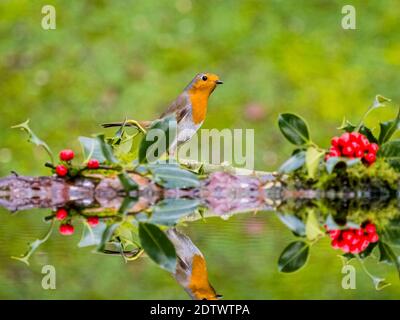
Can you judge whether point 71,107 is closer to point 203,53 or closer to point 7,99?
point 7,99

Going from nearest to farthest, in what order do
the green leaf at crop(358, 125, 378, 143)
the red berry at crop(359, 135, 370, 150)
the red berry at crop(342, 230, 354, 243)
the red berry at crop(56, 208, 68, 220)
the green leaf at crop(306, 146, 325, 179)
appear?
the red berry at crop(342, 230, 354, 243)
the red berry at crop(56, 208, 68, 220)
the green leaf at crop(306, 146, 325, 179)
the red berry at crop(359, 135, 370, 150)
the green leaf at crop(358, 125, 378, 143)

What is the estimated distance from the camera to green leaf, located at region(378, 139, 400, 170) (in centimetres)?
457

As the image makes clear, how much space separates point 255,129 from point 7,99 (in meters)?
2.42

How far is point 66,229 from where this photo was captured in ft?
12.0

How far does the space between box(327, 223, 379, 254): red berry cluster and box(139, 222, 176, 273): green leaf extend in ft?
1.85

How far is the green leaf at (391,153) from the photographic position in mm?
4574

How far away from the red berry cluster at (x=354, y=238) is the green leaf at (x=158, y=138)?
118 cm

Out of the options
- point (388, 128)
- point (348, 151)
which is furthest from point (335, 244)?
point (388, 128)

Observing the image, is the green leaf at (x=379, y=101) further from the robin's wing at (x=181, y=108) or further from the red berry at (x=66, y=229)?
the red berry at (x=66, y=229)

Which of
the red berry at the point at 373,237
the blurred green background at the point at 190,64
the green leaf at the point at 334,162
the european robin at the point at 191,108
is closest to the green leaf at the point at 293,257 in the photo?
the red berry at the point at 373,237

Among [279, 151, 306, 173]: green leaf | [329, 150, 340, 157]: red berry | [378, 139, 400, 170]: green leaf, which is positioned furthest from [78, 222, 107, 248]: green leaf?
[378, 139, 400, 170]: green leaf

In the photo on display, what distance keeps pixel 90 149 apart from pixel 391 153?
4.76 ft

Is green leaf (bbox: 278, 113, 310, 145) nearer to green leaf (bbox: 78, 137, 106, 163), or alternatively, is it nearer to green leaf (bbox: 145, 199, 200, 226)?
green leaf (bbox: 145, 199, 200, 226)

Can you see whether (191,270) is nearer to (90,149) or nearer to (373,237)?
(373,237)
